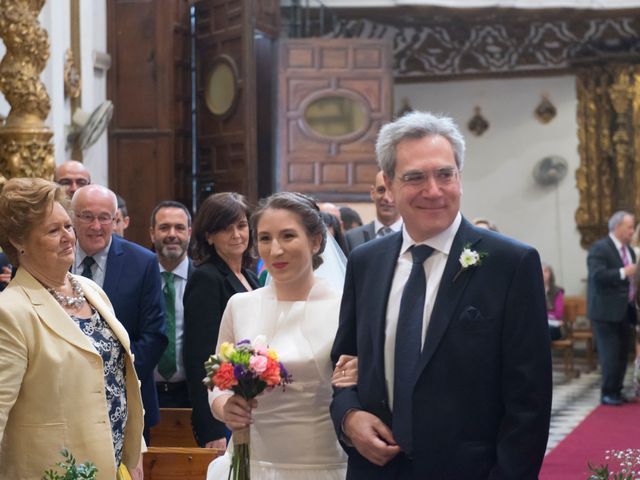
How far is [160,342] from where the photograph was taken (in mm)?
5047

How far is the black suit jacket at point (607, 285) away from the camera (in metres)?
11.8

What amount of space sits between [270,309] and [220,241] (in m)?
1.20

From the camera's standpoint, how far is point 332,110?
13.3 m

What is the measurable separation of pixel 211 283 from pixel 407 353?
6.43 ft

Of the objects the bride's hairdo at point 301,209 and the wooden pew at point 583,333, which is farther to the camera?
the wooden pew at point 583,333

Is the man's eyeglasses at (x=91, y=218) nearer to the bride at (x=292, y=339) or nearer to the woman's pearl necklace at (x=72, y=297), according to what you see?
the woman's pearl necklace at (x=72, y=297)

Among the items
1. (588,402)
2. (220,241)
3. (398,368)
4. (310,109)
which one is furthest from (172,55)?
(398,368)

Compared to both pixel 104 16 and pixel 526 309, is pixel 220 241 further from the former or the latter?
pixel 104 16

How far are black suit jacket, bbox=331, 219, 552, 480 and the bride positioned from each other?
68cm

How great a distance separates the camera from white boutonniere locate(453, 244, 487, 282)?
10.5 ft

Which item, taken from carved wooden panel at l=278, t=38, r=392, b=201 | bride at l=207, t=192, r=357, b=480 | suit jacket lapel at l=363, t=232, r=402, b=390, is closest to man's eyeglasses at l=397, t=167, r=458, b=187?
suit jacket lapel at l=363, t=232, r=402, b=390

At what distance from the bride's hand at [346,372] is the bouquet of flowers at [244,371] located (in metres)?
0.16

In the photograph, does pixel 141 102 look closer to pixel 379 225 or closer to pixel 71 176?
pixel 379 225

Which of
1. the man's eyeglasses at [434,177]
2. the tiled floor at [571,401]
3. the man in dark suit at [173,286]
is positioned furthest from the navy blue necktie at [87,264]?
the tiled floor at [571,401]
